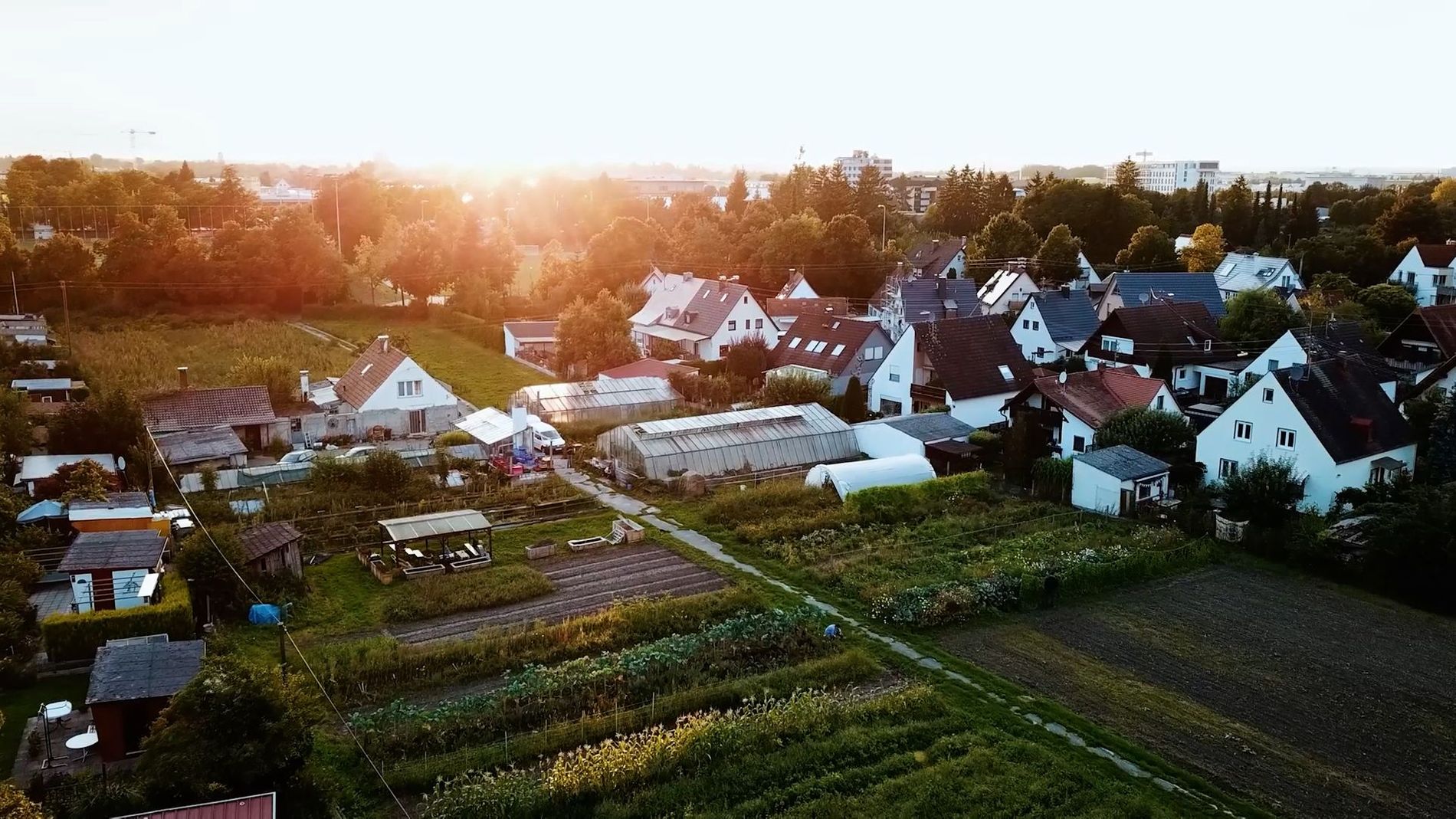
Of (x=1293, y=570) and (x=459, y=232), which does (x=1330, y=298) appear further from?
(x=459, y=232)

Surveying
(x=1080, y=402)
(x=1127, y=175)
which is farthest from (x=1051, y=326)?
(x=1127, y=175)

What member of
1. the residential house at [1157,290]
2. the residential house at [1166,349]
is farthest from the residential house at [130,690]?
the residential house at [1157,290]

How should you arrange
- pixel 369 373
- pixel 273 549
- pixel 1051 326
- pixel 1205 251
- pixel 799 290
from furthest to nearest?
pixel 1205 251 < pixel 799 290 < pixel 1051 326 < pixel 369 373 < pixel 273 549

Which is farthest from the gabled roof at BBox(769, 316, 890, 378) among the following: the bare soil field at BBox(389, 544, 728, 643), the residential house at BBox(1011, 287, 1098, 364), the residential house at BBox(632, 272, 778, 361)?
the bare soil field at BBox(389, 544, 728, 643)

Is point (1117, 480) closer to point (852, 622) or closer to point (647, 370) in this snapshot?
point (852, 622)

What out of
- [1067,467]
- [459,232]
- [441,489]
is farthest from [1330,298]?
[459,232]

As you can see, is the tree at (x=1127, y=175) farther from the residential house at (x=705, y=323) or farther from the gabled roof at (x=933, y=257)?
the residential house at (x=705, y=323)
